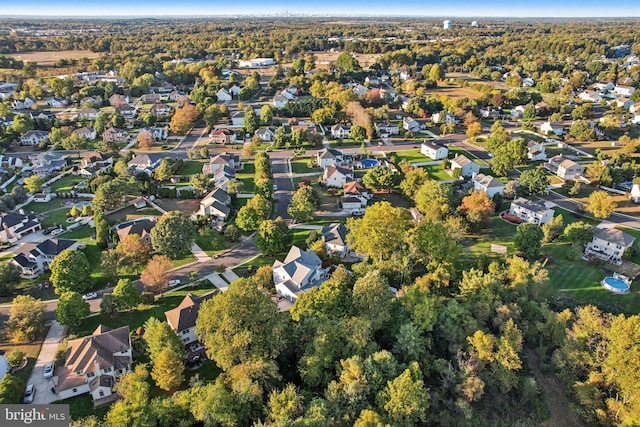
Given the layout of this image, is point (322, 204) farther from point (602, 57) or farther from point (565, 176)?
point (602, 57)

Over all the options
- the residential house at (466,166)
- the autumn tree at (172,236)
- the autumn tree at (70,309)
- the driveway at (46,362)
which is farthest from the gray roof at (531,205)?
the driveway at (46,362)

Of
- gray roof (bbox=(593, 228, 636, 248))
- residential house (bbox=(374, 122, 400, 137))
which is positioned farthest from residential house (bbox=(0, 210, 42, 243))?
gray roof (bbox=(593, 228, 636, 248))

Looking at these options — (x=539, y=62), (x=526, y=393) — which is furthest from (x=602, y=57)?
(x=526, y=393)

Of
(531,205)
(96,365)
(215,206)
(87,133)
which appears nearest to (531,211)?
(531,205)

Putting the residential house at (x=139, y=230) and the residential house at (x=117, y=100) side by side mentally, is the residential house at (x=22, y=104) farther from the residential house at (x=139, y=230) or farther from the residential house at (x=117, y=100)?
the residential house at (x=139, y=230)

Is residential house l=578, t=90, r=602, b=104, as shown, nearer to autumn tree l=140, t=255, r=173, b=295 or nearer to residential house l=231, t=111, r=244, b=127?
residential house l=231, t=111, r=244, b=127

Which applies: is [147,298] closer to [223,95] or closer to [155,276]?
[155,276]
